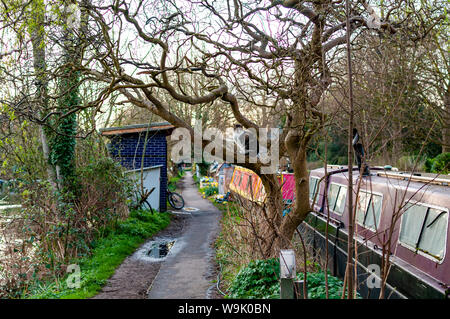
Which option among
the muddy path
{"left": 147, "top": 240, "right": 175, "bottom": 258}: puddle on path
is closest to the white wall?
the muddy path

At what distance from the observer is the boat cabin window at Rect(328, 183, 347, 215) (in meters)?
7.77

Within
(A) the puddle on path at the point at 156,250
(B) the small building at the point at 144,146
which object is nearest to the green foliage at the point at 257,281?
(A) the puddle on path at the point at 156,250

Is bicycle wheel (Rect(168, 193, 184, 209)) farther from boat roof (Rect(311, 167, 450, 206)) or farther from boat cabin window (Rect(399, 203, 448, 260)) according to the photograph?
boat cabin window (Rect(399, 203, 448, 260))

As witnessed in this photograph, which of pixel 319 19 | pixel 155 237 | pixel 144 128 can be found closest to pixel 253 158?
pixel 319 19

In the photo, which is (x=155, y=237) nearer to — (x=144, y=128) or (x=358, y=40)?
(x=144, y=128)

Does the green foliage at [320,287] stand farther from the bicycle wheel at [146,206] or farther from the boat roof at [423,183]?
the bicycle wheel at [146,206]

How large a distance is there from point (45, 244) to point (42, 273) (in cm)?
68

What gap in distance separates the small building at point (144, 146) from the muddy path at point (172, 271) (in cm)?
388

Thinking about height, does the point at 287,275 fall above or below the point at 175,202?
above

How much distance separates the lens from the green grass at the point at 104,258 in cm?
656

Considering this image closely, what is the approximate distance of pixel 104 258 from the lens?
842cm

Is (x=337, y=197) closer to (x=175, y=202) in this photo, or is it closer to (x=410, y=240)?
(x=410, y=240)

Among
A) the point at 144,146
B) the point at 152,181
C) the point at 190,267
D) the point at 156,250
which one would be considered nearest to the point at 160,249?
the point at 156,250

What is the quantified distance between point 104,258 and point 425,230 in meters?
6.57
